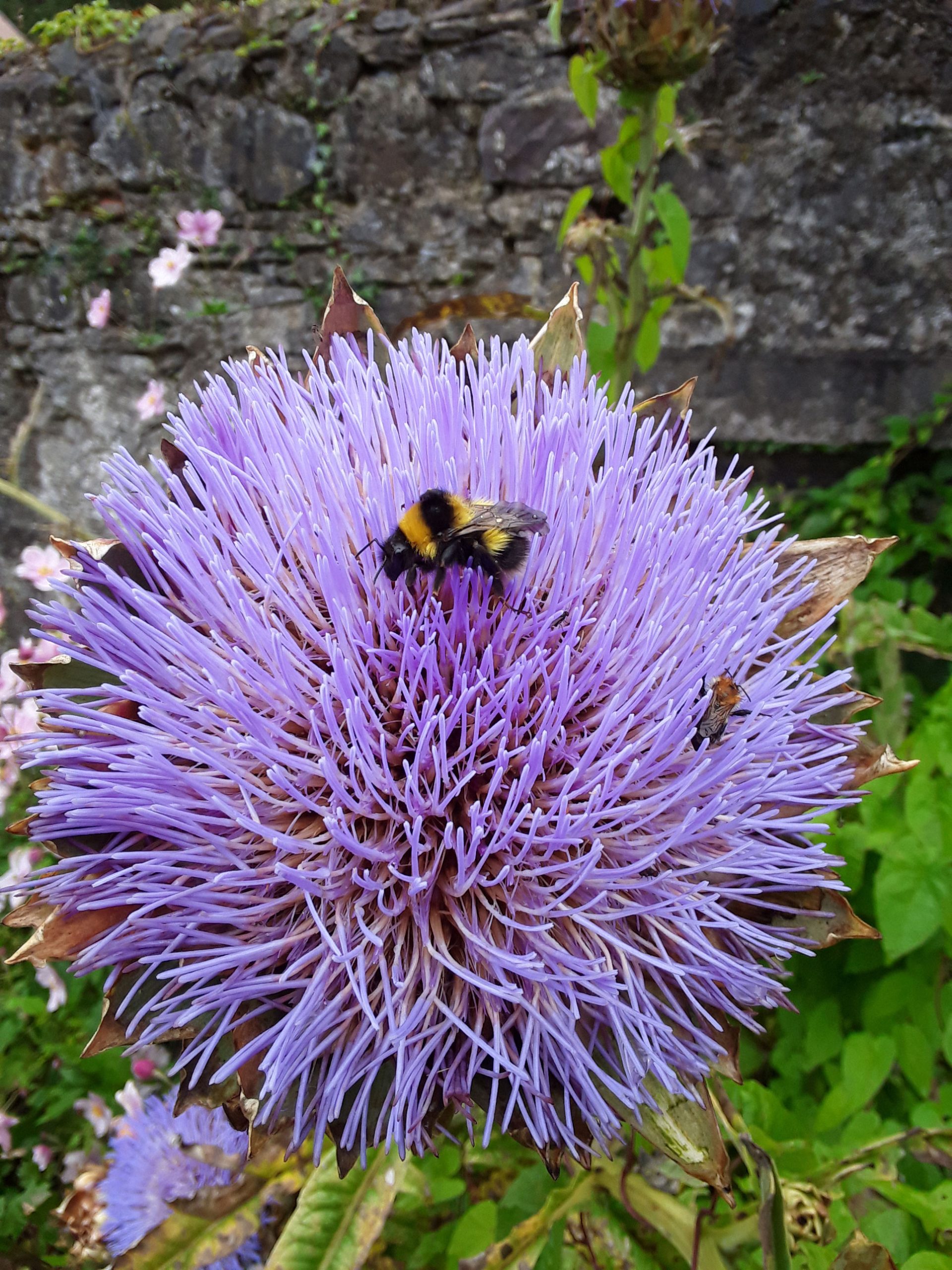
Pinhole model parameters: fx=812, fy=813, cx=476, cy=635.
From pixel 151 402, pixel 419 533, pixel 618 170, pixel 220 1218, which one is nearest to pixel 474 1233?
pixel 220 1218

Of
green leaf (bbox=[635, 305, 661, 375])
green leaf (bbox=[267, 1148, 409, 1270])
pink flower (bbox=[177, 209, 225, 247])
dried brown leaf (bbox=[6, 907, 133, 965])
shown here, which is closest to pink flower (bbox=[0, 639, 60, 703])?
dried brown leaf (bbox=[6, 907, 133, 965])

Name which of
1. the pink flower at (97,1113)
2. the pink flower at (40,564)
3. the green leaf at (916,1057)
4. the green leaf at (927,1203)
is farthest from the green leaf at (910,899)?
the pink flower at (40,564)

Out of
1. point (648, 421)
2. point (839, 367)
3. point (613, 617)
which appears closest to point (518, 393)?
point (648, 421)

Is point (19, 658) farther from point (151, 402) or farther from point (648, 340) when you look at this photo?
point (648, 340)

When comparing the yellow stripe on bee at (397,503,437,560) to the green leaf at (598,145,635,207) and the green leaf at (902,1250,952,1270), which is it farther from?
the green leaf at (598,145,635,207)

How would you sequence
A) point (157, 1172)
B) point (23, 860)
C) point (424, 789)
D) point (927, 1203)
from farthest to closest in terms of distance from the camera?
point (23, 860) → point (157, 1172) → point (927, 1203) → point (424, 789)

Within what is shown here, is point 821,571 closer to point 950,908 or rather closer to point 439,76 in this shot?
point 950,908
